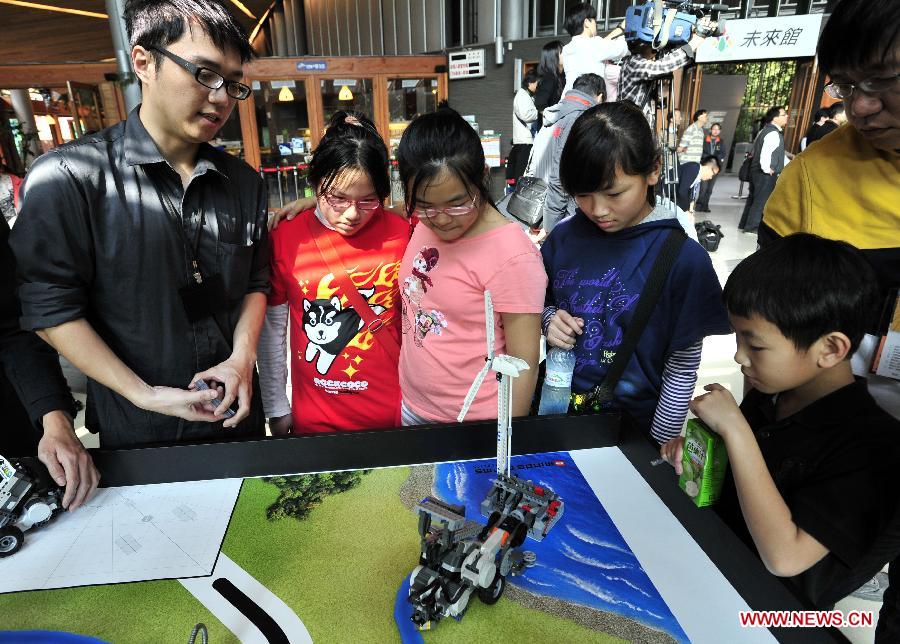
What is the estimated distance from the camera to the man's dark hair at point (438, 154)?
46.8 inches

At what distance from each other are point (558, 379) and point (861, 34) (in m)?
0.87

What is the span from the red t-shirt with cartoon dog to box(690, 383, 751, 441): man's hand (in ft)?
2.85

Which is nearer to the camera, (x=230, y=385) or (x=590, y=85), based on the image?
(x=230, y=385)

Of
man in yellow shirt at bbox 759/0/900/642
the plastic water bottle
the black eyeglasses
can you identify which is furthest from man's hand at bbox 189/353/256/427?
man in yellow shirt at bbox 759/0/900/642

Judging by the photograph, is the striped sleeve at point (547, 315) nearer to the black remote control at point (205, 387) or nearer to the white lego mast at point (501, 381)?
the white lego mast at point (501, 381)

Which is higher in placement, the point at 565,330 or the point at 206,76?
the point at 206,76

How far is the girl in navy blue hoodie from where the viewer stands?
124cm

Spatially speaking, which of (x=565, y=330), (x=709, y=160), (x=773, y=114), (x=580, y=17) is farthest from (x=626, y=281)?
(x=709, y=160)

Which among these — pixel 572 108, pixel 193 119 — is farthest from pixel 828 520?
pixel 572 108

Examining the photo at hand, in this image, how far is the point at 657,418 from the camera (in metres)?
1.33

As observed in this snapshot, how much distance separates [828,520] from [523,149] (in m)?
6.46

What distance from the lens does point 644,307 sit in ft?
4.18

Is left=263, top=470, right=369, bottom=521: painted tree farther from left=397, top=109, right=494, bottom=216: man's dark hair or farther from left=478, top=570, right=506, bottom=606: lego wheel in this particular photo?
left=397, top=109, right=494, bottom=216: man's dark hair

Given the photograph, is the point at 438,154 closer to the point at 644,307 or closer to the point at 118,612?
the point at 644,307
